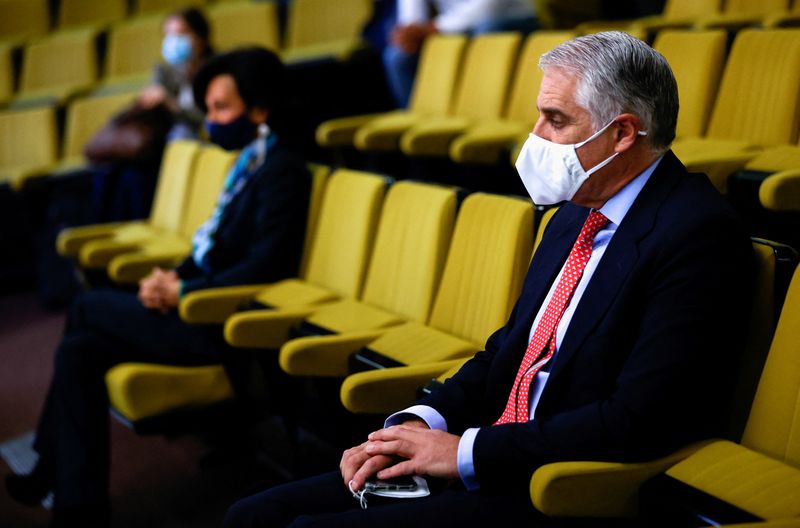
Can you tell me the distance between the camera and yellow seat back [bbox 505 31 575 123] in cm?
175

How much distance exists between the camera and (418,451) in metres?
0.78

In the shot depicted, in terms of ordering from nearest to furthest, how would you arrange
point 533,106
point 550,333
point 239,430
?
1. point 550,333
2. point 239,430
3. point 533,106

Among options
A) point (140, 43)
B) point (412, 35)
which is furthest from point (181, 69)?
point (140, 43)

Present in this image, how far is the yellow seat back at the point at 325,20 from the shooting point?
2.68 metres

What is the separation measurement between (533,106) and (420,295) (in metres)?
0.70

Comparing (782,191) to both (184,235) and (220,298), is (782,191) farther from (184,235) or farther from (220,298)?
(184,235)

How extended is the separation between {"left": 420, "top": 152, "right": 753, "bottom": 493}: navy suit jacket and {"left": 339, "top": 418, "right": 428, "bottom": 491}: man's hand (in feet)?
0.28

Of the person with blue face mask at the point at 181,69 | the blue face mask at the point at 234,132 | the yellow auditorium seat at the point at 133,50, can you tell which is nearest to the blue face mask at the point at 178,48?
the person with blue face mask at the point at 181,69

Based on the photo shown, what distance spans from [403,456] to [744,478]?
266mm

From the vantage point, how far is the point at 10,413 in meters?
1.80

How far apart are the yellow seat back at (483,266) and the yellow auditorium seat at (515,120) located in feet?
1.69

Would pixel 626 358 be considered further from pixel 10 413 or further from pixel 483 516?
pixel 10 413

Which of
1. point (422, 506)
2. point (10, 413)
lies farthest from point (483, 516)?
point (10, 413)

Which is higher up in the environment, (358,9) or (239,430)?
(358,9)
